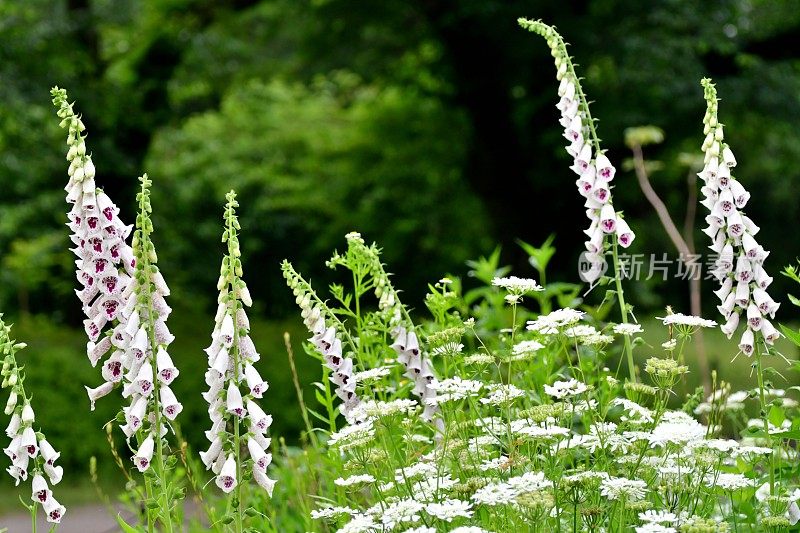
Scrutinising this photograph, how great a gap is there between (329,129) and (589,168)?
18.4 m

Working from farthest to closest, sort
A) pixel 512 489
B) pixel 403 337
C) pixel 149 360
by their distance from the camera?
pixel 403 337
pixel 149 360
pixel 512 489

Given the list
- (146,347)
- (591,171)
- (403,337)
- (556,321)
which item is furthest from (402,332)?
(146,347)

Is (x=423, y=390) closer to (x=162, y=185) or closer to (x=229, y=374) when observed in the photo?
(x=229, y=374)

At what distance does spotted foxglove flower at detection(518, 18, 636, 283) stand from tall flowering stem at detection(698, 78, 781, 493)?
1.19 feet

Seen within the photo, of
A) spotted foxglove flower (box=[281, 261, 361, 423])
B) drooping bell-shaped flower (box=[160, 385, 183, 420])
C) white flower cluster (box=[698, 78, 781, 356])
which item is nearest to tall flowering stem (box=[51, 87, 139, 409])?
drooping bell-shaped flower (box=[160, 385, 183, 420])

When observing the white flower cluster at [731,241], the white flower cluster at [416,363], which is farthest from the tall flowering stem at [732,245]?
the white flower cluster at [416,363]

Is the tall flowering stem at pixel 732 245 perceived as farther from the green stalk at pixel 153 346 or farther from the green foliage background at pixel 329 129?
the green foliage background at pixel 329 129

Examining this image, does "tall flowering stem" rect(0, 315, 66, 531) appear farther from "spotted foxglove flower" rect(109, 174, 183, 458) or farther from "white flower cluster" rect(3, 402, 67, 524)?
"spotted foxglove flower" rect(109, 174, 183, 458)

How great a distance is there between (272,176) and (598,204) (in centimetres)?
1771

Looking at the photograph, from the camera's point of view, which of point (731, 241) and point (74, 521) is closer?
point (731, 241)

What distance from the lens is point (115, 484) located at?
12180 millimetres

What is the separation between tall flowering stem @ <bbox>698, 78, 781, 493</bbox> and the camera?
3609 mm

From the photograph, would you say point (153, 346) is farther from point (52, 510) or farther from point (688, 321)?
point (688, 321)

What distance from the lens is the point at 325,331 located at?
3787 millimetres
